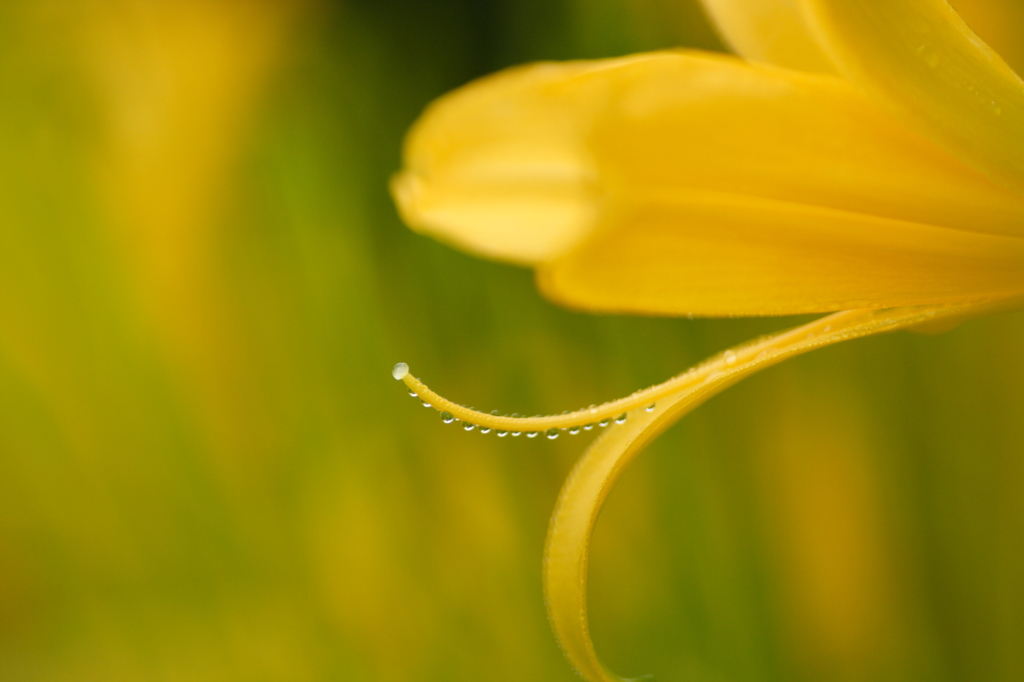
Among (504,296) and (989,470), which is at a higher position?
(504,296)

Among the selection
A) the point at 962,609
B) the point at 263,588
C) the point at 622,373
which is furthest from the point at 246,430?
the point at 962,609

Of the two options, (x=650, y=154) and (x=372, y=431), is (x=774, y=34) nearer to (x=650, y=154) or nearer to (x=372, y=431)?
(x=650, y=154)

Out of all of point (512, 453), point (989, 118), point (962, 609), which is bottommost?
point (962, 609)

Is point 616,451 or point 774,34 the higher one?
point 774,34

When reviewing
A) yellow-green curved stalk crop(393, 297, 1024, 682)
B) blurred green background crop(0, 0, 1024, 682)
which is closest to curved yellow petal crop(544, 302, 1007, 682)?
yellow-green curved stalk crop(393, 297, 1024, 682)

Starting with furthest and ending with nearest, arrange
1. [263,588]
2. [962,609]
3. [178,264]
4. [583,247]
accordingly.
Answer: [178,264] → [263,588] → [962,609] → [583,247]

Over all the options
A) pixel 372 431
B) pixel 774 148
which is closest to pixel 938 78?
pixel 774 148

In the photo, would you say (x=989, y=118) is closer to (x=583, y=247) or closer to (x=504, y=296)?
(x=583, y=247)
